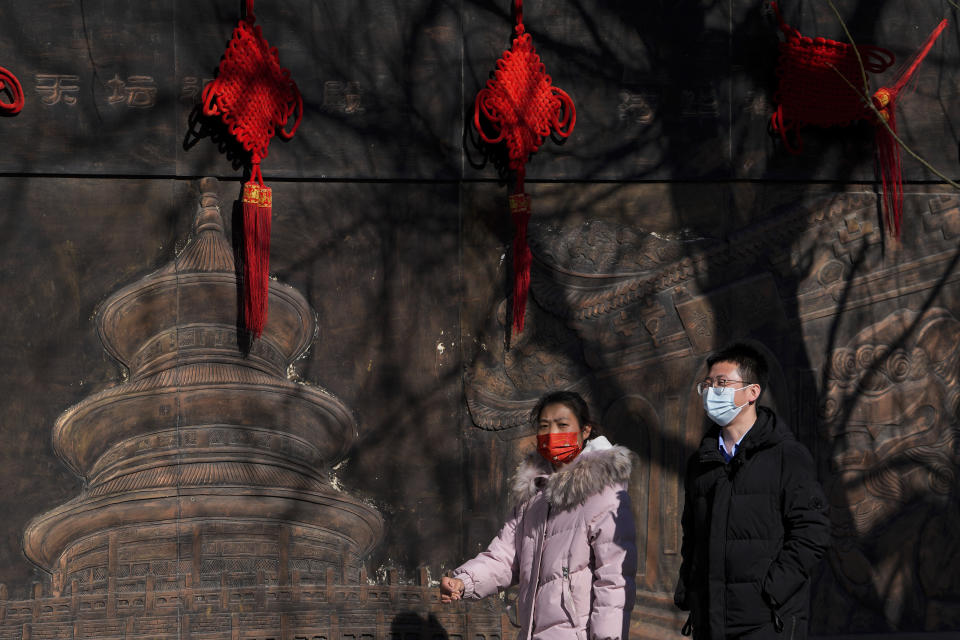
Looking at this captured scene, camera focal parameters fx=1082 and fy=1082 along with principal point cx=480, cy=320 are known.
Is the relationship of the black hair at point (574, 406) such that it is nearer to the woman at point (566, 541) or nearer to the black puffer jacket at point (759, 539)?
the woman at point (566, 541)

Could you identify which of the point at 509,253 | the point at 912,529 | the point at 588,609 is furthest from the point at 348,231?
the point at 912,529

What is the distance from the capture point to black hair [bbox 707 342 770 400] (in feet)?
12.0

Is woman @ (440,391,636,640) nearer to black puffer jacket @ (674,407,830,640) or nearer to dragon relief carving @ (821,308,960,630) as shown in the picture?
black puffer jacket @ (674,407,830,640)

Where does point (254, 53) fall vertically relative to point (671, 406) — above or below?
above

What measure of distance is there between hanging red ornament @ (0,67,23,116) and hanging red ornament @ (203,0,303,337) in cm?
88

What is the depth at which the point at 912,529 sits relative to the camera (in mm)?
6004

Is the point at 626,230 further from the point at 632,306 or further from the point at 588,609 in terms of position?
the point at 588,609

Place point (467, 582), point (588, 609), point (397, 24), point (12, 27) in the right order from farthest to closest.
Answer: point (397, 24) → point (12, 27) → point (467, 582) → point (588, 609)

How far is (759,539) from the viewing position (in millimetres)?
3412

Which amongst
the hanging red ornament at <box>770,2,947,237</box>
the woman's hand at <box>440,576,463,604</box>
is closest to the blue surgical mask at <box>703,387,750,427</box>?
the woman's hand at <box>440,576,463,604</box>

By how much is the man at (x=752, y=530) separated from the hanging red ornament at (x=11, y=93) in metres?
3.71

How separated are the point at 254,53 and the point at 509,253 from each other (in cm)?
166

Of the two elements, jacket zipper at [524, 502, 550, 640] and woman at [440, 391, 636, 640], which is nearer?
woman at [440, 391, 636, 640]

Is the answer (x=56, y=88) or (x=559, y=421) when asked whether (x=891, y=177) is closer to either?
(x=559, y=421)
